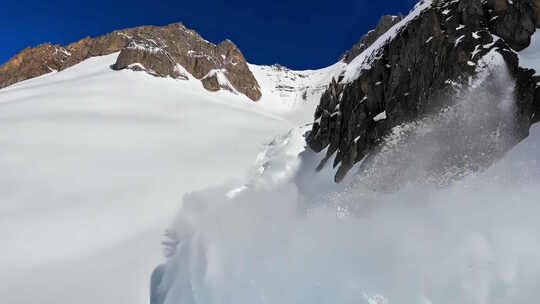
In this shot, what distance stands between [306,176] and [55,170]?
42.8 feet

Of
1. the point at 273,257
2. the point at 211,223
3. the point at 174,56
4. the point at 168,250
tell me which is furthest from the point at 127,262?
the point at 174,56

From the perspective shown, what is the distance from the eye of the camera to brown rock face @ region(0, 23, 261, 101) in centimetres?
5619

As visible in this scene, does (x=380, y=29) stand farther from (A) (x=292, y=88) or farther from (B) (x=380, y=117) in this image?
(B) (x=380, y=117)

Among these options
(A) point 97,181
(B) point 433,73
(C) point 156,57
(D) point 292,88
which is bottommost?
(A) point 97,181

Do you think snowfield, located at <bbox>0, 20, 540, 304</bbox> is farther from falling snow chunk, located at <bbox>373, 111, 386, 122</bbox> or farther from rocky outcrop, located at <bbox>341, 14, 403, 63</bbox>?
rocky outcrop, located at <bbox>341, 14, 403, 63</bbox>

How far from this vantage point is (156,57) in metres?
56.2

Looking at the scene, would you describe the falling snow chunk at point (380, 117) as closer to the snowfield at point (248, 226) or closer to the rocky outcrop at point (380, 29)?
the snowfield at point (248, 226)

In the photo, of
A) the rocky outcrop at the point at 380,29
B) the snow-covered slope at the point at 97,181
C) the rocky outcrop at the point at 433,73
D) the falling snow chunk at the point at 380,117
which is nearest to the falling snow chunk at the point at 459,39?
the rocky outcrop at the point at 433,73

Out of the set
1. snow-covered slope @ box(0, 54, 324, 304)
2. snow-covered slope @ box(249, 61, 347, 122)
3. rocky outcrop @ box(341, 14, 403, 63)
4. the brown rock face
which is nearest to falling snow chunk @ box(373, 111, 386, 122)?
snow-covered slope @ box(0, 54, 324, 304)

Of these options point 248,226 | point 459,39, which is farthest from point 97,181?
point 459,39

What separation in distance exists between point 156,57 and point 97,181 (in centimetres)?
4553

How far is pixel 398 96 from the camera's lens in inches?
523

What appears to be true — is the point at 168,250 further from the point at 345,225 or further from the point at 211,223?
the point at 345,225

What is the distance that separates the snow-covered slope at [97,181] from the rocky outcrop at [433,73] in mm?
8276
